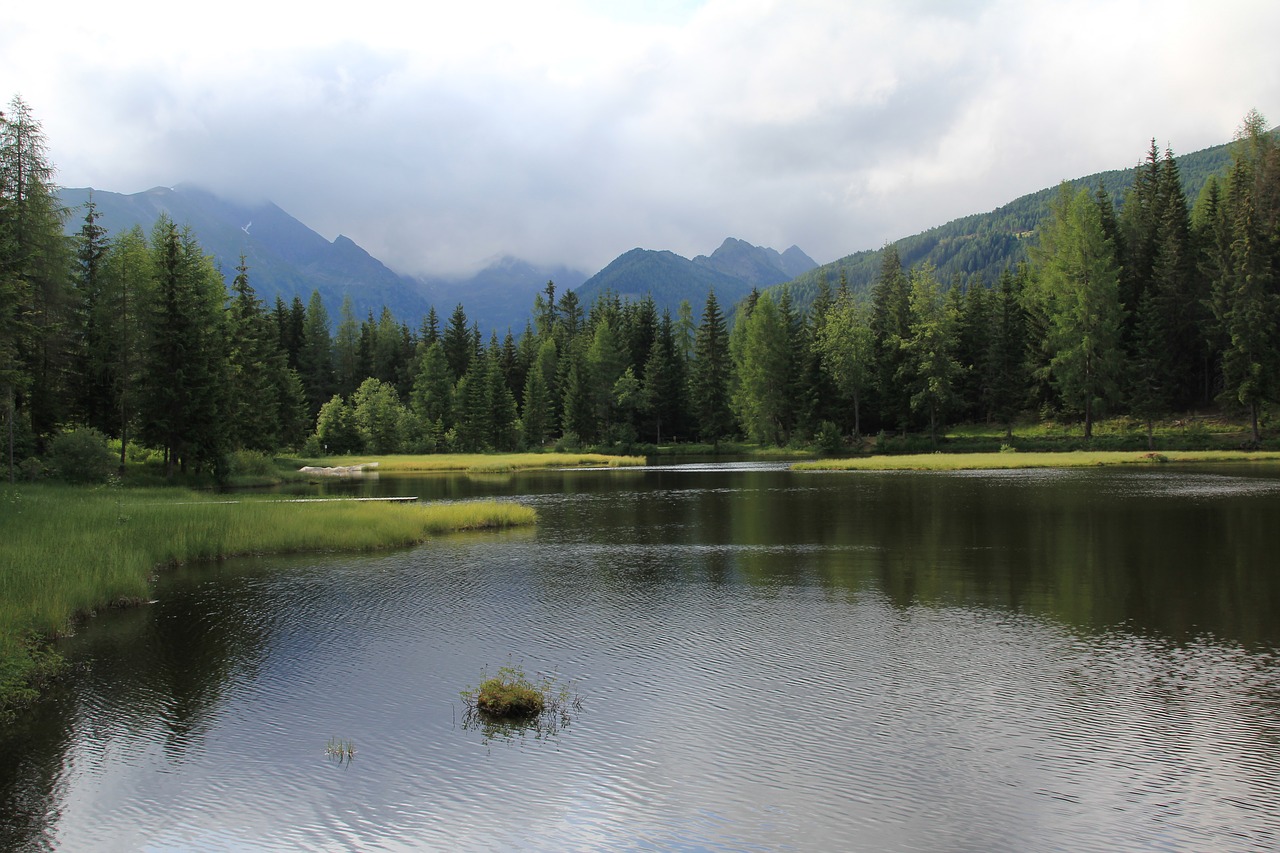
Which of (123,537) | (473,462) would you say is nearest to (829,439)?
(473,462)

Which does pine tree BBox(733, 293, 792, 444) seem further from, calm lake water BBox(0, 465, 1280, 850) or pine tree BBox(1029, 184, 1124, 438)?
calm lake water BBox(0, 465, 1280, 850)

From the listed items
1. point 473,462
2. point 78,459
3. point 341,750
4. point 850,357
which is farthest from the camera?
point 850,357

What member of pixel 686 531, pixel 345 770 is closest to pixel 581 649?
pixel 345 770

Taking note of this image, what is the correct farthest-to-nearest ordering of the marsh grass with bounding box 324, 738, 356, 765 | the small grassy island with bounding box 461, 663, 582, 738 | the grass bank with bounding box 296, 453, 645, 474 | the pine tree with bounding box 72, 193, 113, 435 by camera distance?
the grass bank with bounding box 296, 453, 645, 474 < the pine tree with bounding box 72, 193, 113, 435 < the small grassy island with bounding box 461, 663, 582, 738 < the marsh grass with bounding box 324, 738, 356, 765

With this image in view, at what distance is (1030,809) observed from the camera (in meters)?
10.0

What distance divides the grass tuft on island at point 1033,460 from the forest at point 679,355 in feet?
21.4

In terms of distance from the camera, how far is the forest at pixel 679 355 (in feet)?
156

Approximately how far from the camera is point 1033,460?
66.0 meters

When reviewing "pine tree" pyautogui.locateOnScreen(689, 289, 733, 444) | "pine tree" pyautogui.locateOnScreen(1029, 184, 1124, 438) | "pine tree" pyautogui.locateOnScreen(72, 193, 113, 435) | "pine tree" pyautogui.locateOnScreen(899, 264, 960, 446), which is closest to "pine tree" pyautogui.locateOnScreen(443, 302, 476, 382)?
"pine tree" pyautogui.locateOnScreen(689, 289, 733, 444)

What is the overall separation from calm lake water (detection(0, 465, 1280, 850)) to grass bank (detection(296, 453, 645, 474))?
50407 millimetres

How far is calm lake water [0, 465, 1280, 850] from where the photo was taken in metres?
10.0

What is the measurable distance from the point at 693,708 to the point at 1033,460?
60.9 meters

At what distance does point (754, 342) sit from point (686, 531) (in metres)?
70.8

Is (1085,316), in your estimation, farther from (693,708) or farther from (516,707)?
(516,707)
